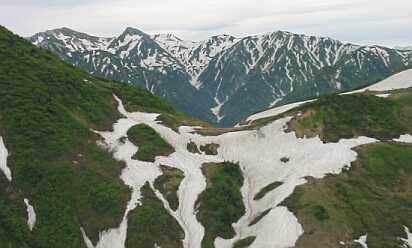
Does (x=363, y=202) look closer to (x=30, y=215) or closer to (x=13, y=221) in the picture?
(x=30, y=215)

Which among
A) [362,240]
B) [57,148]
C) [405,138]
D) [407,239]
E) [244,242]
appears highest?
[57,148]

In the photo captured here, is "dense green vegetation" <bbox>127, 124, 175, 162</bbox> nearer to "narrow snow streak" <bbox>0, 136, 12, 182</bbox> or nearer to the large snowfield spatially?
the large snowfield

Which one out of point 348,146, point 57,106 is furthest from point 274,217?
point 57,106

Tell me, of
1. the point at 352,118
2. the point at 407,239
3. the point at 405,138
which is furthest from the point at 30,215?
the point at 405,138

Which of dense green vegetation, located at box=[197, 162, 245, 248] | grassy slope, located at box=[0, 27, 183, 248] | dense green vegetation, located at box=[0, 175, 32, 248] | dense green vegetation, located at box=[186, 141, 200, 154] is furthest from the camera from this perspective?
dense green vegetation, located at box=[186, 141, 200, 154]

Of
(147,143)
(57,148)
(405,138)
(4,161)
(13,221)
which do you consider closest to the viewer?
(13,221)

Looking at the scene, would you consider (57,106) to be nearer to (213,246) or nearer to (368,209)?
(213,246)

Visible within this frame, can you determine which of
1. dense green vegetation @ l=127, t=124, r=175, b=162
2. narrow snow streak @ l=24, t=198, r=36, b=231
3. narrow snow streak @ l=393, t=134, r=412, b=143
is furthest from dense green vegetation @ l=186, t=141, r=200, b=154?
narrow snow streak @ l=393, t=134, r=412, b=143
